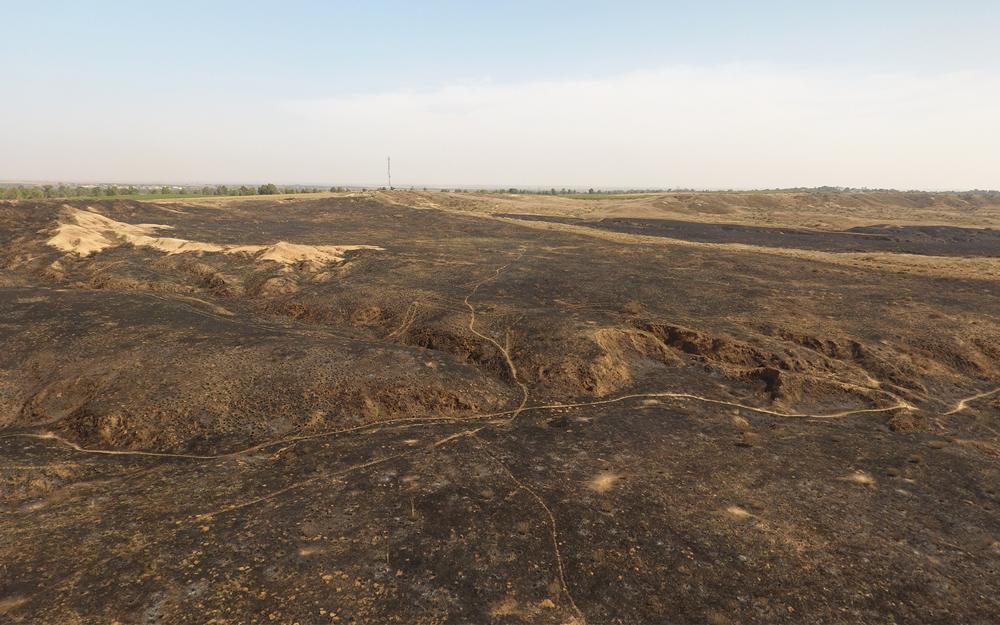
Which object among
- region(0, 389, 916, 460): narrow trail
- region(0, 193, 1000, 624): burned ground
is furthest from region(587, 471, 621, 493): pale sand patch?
region(0, 389, 916, 460): narrow trail

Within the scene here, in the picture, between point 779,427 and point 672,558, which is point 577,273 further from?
point 672,558

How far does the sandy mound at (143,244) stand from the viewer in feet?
103

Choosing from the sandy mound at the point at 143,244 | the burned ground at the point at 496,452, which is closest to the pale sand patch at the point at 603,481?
the burned ground at the point at 496,452

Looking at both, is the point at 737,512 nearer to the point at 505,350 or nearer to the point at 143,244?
the point at 505,350

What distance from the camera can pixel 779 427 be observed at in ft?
46.2

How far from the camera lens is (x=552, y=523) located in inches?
378

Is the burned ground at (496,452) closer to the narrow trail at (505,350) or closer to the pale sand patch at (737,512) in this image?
the pale sand patch at (737,512)

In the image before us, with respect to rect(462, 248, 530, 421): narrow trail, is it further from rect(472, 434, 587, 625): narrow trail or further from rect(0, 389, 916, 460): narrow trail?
rect(472, 434, 587, 625): narrow trail

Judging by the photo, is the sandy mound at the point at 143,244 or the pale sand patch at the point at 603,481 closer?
the pale sand patch at the point at 603,481

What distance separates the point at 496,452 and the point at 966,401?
53.2ft

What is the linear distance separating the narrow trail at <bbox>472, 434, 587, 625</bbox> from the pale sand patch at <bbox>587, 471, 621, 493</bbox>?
4.52 feet

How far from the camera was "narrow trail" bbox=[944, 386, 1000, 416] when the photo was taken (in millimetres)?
15250

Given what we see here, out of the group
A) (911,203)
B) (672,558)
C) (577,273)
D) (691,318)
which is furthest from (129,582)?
(911,203)

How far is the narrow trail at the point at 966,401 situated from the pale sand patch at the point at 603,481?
39.8 feet
